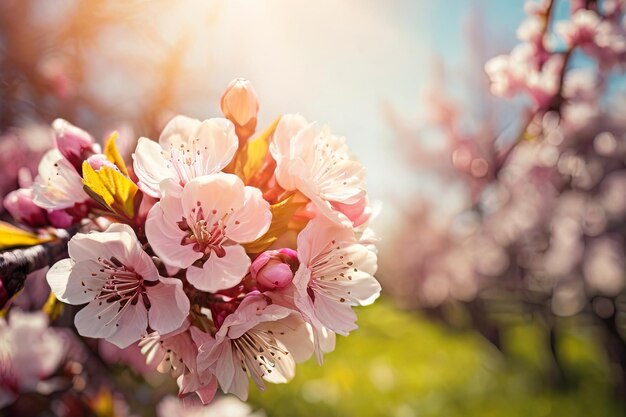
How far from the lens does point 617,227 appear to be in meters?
4.55

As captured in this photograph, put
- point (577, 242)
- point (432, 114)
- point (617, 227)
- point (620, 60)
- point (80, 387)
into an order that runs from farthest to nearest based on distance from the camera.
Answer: point (577, 242)
point (617, 227)
point (432, 114)
point (620, 60)
point (80, 387)

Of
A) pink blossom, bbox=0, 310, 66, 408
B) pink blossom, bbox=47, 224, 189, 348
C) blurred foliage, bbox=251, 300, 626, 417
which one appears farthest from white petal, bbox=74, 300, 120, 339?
blurred foliage, bbox=251, 300, 626, 417

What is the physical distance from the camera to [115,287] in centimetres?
64

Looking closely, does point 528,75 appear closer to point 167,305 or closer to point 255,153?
point 255,153

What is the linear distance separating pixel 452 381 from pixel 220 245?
19.9 feet

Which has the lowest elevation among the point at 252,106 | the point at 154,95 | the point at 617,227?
the point at 617,227

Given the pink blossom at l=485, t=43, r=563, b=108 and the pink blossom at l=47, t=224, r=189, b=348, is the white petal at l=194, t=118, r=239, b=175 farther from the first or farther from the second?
the pink blossom at l=485, t=43, r=563, b=108

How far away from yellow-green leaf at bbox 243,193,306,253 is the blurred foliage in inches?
94.0

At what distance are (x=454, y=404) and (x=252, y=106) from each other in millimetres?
5179

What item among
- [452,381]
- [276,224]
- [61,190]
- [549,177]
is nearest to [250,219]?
[276,224]

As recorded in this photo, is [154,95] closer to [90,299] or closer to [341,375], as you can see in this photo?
[90,299]

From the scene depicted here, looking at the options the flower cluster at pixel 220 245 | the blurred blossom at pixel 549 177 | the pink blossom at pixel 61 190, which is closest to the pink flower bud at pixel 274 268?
the flower cluster at pixel 220 245

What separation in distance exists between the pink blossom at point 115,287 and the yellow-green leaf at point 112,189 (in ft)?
0.14

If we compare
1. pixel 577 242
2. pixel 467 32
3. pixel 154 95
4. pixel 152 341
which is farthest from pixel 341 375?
pixel 152 341
